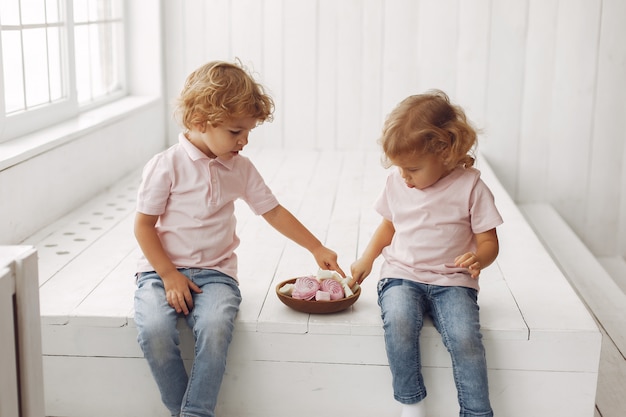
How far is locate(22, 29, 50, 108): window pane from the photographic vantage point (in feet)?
9.24

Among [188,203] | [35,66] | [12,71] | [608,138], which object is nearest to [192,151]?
[188,203]

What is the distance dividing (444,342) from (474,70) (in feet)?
7.61

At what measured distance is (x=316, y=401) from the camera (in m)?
1.94

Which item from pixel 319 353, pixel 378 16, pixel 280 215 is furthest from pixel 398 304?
pixel 378 16

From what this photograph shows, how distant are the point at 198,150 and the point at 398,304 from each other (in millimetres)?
556

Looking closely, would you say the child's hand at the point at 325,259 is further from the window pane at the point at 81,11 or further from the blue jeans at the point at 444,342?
the window pane at the point at 81,11

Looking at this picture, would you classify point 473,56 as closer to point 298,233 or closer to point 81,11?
point 81,11

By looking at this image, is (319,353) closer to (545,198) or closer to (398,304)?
(398,304)

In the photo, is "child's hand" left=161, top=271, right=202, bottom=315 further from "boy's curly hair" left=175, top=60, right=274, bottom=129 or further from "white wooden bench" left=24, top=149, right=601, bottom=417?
"boy's curly hair" left=175, top=60, right=274, bottom=129

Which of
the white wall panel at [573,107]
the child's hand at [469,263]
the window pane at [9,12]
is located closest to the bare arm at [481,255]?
the child's hand at [469,263]

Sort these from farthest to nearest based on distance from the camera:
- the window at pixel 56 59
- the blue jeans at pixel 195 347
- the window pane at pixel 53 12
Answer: the window pane at pixel 53 12 → the window at pixel 56 59 → the blue jeans at pixel 195 347

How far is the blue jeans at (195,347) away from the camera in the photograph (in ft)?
5.75

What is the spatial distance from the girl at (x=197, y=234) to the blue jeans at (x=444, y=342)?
1.15 feet

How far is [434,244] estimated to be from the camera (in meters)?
1.90
